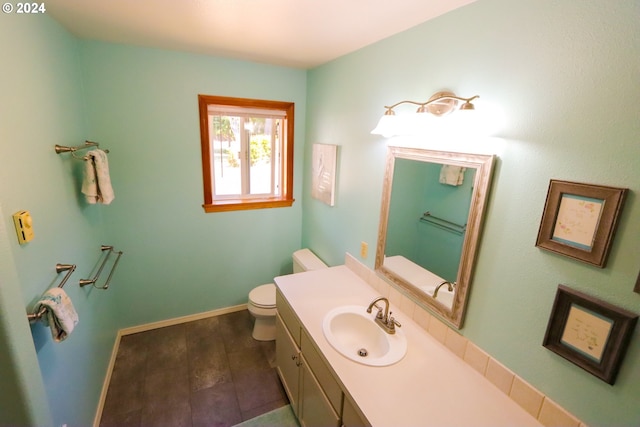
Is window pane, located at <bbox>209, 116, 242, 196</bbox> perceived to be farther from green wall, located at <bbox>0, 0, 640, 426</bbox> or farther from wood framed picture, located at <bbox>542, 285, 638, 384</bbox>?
wood framed picture, located at <bbox>542, 285, 638, 384</bbox>

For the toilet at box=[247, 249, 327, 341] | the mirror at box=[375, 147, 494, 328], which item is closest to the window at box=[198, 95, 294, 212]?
the toilet at box=[247, 249, 327, 341]

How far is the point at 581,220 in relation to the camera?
0.88 meters

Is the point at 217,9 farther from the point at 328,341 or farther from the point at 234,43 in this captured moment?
the point at 328,341

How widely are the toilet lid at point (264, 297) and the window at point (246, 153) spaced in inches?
30.8

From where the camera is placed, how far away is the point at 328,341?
1369 mm

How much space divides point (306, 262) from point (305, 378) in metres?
1.11

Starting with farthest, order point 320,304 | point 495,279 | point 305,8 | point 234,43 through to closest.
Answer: point 234,43
point 320,304
point 305,8
point 495,279

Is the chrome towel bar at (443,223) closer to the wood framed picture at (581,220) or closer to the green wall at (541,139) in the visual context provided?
the green wall at (541,139)

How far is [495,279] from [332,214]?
1363 millimetres

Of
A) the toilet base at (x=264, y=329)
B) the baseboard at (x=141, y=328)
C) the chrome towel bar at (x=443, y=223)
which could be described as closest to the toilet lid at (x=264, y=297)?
the toilet base at (x=264, y=329)

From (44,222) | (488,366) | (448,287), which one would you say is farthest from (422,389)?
(44,222)

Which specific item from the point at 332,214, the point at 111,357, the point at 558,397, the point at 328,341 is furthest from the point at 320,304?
the point at 111,357

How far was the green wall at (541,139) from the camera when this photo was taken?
80 cm

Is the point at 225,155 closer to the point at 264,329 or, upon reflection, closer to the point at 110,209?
the point at 110,209
